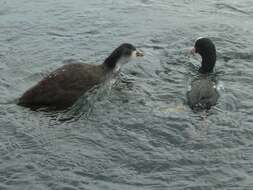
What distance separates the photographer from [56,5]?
1873cm

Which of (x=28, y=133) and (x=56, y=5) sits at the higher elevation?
(x=56, y=5)

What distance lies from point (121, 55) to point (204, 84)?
2446 millimetres

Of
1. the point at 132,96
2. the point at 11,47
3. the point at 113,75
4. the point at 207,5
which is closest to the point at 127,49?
the point at 113,75

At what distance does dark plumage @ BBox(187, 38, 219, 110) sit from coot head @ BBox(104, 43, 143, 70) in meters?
1.44

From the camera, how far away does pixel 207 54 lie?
14.2 metres

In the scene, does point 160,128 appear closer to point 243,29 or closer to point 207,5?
point 243,29

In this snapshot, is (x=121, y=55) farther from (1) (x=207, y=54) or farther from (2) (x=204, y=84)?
(2) (x=204, y=84)

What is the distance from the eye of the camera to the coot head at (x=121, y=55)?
14086mm

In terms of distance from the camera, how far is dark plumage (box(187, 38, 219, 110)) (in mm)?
12203

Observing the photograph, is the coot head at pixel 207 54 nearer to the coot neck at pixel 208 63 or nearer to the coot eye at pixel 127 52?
the coot neck at pixel 208 63

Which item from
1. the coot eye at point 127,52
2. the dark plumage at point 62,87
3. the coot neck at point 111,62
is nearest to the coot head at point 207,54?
the coot eye at point 127,52

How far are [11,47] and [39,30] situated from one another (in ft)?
4.77

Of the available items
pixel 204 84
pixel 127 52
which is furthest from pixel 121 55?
pixel 204 84

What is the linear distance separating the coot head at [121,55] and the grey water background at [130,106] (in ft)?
1.23
